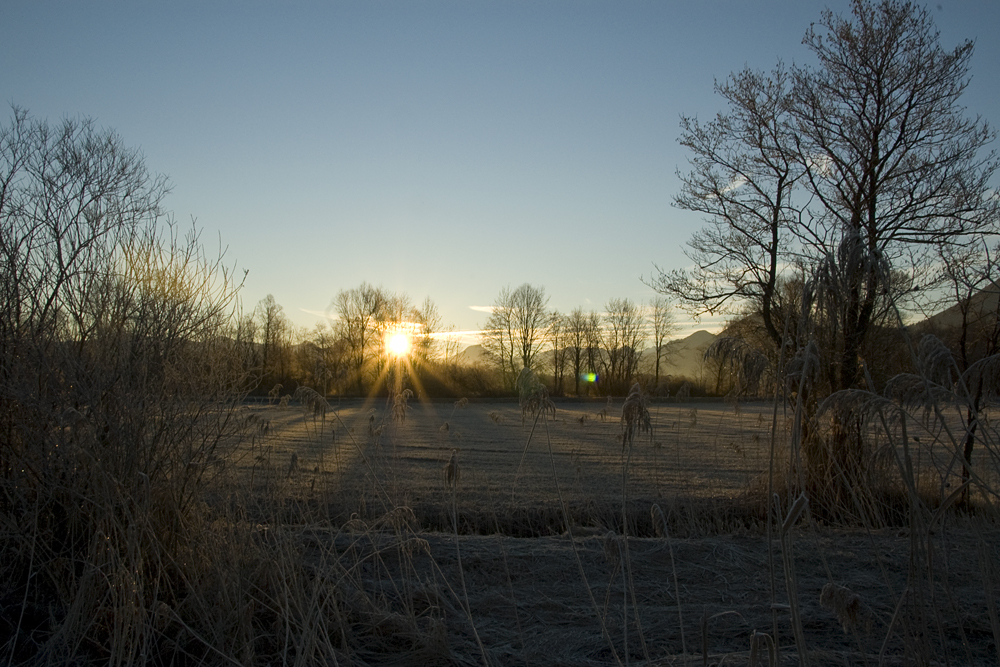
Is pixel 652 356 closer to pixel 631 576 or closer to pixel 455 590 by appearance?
pixel 455 590

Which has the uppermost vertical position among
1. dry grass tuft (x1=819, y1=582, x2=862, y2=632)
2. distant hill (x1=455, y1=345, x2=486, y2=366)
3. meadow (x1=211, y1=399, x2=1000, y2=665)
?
distant hill (x1=455, y1=345, x2=486, y2=366)

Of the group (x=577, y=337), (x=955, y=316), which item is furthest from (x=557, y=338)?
(x=955, y=316)

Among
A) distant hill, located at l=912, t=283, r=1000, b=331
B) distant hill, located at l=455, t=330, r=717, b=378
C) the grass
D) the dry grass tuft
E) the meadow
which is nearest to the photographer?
the dry grass tuft

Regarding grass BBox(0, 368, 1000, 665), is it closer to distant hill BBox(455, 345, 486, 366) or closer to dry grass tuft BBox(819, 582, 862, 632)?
dry grass tuft BBox(819, 582, 862, 632)

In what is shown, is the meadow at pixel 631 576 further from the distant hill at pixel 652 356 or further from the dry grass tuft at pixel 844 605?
the distant hill at pixel 652 356

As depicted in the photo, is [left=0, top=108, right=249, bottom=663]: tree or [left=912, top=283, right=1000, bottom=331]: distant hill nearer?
[left=0, top=108, right=249, bottom=663]: tree

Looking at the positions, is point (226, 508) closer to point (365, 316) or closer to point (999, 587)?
point (999, 587)

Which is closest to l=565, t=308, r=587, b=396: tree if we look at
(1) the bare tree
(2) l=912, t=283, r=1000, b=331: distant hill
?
(1) the bare tree

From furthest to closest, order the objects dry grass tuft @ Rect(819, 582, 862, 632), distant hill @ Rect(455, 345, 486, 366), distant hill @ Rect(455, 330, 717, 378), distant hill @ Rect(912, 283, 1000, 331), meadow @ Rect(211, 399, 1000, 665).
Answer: distant hill @ Rect(455, 330, 717, 378) < distant hill @ Rect(455, 345, 486, 366) < distant hill @ Rect(912, 283, 1000, 331) < meadow @ Rect(211, 399, 1000, 665) < dry grass tuft @ Rect(819, 582, 862, 632)

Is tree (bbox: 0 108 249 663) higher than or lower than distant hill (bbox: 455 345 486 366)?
lower

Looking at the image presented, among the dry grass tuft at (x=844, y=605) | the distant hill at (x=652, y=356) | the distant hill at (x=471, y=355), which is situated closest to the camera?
the dry grass tuft at (x=844, y=605)

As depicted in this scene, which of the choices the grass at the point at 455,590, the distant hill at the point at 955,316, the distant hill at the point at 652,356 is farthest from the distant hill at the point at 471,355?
the grass at the point at 455,590

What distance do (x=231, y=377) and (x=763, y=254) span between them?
28.2 ft

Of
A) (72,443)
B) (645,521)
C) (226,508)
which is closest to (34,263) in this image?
(72,443)
